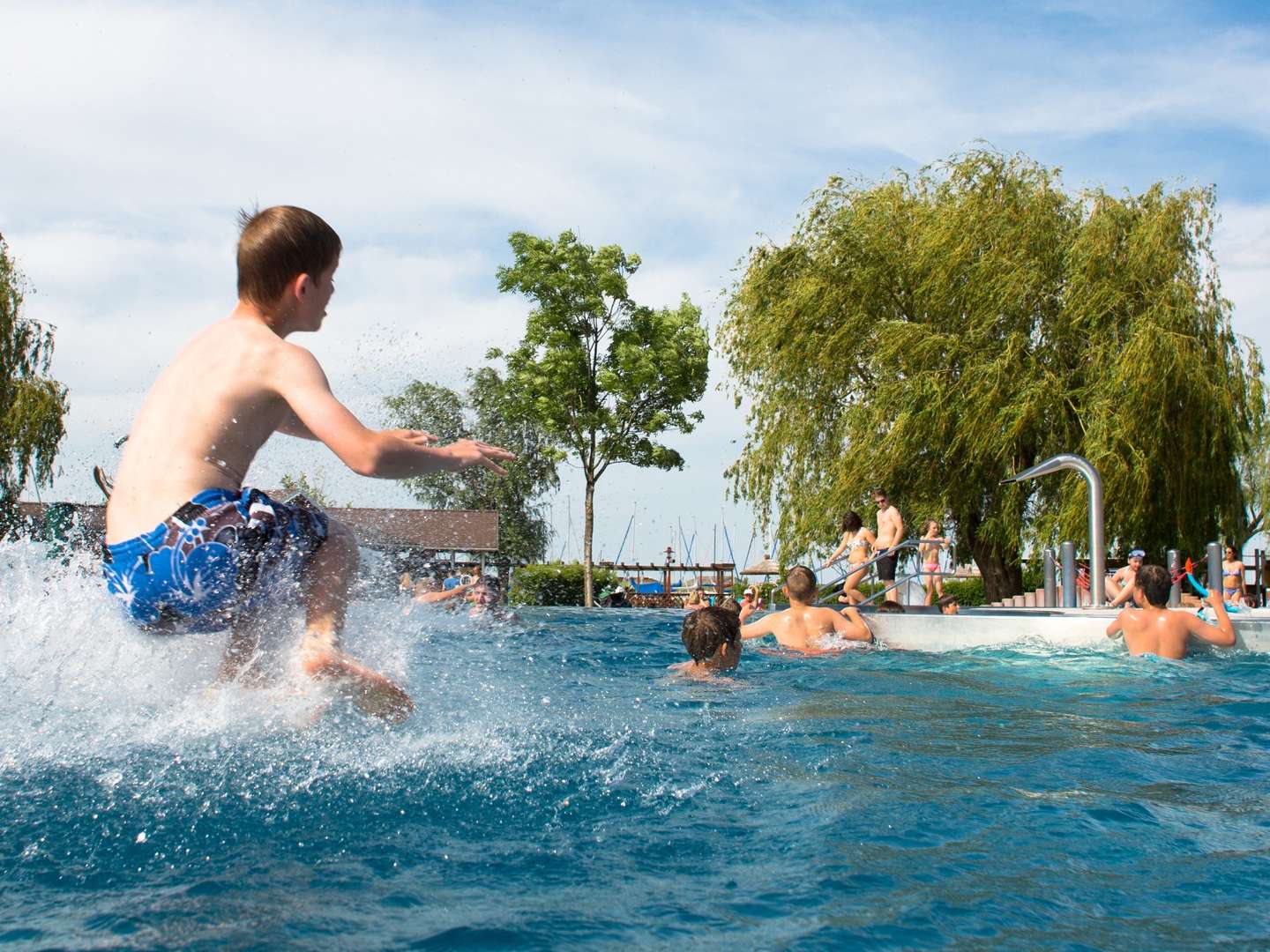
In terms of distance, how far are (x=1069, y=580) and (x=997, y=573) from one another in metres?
7.82

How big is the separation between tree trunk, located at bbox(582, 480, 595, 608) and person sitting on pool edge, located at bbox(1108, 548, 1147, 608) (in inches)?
682

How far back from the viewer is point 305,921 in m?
2.31

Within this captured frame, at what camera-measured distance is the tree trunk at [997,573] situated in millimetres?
21766

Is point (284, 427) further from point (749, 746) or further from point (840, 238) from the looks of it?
point (840, 238)

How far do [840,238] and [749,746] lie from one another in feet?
63.6

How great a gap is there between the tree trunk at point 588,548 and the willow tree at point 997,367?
378 inches

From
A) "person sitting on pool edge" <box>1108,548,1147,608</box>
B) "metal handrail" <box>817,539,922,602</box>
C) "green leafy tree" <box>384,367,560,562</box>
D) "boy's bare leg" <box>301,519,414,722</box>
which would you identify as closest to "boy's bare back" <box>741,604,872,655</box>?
"metal handrail" <box>817,539,922,602</box>

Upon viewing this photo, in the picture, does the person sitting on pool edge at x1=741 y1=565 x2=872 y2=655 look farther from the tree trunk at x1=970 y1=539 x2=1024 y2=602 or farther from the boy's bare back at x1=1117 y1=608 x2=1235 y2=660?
the tree trunk at x1=970 y1=539 x2=1024 y2=602

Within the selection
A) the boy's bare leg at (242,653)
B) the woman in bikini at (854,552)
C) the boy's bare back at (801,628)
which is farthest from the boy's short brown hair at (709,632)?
the woman in bikini at (854,552)

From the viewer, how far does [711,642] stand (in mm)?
7207

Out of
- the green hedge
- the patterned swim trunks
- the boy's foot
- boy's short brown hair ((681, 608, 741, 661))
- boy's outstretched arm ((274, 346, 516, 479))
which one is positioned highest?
boy's outstretched arm ((274, 346, 516, 479))

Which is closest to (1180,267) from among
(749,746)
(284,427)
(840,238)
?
(840,238)

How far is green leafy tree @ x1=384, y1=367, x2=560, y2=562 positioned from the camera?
3994 cm

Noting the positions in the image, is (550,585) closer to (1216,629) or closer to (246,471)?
(1216,629)
